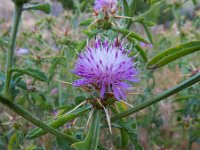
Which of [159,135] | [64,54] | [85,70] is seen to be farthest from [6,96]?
[159,135]

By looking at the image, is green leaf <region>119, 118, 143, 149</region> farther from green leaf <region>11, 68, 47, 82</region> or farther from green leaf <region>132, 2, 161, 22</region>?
green leaf <region>132, 2, 161, 22</region>

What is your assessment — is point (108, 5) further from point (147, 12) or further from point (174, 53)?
point (174, 53)

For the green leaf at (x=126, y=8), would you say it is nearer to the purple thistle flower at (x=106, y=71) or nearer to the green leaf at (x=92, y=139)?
the purple thistle flower at (x=106, y=71)

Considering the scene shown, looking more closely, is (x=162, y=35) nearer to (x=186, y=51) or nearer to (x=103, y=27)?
(x=103, y=27)

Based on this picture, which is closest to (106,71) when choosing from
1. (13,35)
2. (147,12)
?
(13,35)

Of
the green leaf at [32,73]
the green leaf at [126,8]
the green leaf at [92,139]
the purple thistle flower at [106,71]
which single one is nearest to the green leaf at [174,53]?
the purple thistle flower at [106,71]

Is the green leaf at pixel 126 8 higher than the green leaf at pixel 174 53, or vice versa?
the green leaf at pixel 126 8
